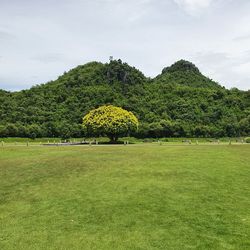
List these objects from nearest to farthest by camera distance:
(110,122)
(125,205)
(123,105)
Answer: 1. (125,205)
2. (110,122)
3. (123,105)

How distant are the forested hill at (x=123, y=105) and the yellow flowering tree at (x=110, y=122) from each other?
102 feet

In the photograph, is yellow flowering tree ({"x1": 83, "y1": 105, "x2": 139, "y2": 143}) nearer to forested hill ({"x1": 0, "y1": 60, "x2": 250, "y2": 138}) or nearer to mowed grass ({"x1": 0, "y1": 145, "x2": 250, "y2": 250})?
forested hill ({"x1": 0, "y1": 60, "x2": 250, "y2": 138})

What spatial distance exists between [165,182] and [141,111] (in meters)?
106

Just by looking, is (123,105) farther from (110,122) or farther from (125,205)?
(125,205)

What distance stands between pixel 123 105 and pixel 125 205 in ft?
368

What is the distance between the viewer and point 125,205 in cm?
1950

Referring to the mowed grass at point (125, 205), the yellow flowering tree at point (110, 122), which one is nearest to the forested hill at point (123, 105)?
the yellow flowering tree at point (110, 122)

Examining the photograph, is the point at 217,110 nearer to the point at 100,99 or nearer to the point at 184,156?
the point at 100,99

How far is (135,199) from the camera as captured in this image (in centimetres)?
2045

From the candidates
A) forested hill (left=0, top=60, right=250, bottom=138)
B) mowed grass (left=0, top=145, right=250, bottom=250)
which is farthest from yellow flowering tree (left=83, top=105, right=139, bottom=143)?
mowed grass (left=0, top=145, right=250, bottom=250)

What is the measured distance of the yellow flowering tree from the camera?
72.7m

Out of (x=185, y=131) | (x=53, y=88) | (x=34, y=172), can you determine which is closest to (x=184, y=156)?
(x=34, y=172)

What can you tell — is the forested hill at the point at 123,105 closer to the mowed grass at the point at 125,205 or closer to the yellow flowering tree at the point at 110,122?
the yellow flowering tree at the point at 110,122

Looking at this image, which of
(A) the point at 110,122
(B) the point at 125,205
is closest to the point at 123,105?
(A) the point at 110,122
